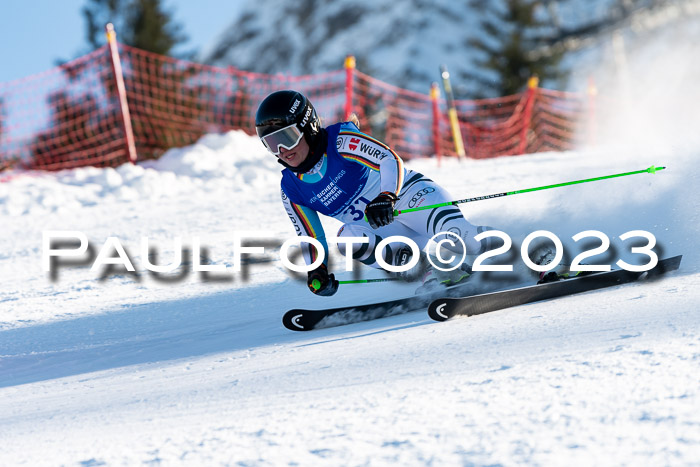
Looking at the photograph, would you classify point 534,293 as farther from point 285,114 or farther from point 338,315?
point 285,114

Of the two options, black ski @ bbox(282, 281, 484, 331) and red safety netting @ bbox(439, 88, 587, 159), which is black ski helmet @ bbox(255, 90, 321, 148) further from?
red safety netting @ bbox(439, 88, 587, 159)

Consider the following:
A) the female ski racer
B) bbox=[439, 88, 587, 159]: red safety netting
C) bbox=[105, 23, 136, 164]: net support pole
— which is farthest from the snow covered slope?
bbox=[439, 88, 587, 159]: red safety netting

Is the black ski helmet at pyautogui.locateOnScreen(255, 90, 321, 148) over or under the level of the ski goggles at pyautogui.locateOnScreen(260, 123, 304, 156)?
over

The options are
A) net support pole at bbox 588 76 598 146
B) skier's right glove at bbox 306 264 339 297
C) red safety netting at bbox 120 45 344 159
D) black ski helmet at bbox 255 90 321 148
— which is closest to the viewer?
black ski helmet at bbox 255 90 321 148

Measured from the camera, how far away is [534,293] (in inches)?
140

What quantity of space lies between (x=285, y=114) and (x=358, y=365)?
151cm

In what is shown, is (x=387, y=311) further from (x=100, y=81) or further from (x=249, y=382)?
(x=100, y=81)

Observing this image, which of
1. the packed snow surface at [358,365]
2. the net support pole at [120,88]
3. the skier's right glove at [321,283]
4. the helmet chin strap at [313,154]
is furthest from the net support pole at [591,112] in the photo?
the skier's right glove at [321,283]

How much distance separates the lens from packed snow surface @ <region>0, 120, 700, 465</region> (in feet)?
6.51

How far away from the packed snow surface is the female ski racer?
383 millimetres

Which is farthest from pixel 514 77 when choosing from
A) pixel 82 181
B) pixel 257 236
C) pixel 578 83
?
pixel 578 83

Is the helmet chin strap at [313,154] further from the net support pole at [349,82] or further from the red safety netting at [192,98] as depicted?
the net support pole at [349,82]

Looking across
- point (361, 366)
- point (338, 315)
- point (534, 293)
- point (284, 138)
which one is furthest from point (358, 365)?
point (284, 138)

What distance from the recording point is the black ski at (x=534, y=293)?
134 inches
